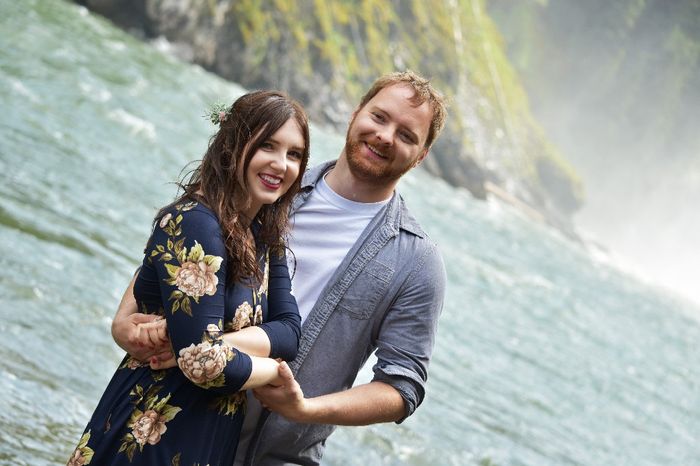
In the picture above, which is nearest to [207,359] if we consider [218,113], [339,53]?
[218,113]

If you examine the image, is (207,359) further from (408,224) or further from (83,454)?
(408,224)

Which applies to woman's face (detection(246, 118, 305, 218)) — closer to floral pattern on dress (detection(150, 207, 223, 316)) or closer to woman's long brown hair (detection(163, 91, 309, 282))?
woman's long brown hair (detection(163, 91, 309, 282))

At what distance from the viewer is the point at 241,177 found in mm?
2863

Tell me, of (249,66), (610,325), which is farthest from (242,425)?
(249,66)

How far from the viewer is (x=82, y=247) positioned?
9367 mm

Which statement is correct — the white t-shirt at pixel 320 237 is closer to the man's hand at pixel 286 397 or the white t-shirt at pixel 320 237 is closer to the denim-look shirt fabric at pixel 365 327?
the denim-look shirt fabric at pixel 365 327

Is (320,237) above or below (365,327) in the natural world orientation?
above

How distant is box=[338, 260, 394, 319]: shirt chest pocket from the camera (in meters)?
3.18

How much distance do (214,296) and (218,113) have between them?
0.71 metres

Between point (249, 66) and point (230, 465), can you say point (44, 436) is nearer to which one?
point (230, 465)

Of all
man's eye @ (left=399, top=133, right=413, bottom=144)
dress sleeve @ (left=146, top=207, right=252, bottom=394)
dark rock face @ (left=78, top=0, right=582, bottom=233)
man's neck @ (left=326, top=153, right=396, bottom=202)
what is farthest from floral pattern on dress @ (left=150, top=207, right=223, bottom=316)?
dark rock face @ (left=78, top=0, right=582, bottom=233)

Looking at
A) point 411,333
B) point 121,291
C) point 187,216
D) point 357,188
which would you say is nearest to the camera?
point 187,216

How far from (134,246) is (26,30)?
12.1m

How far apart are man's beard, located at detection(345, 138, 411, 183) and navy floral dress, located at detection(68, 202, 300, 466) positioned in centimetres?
69
